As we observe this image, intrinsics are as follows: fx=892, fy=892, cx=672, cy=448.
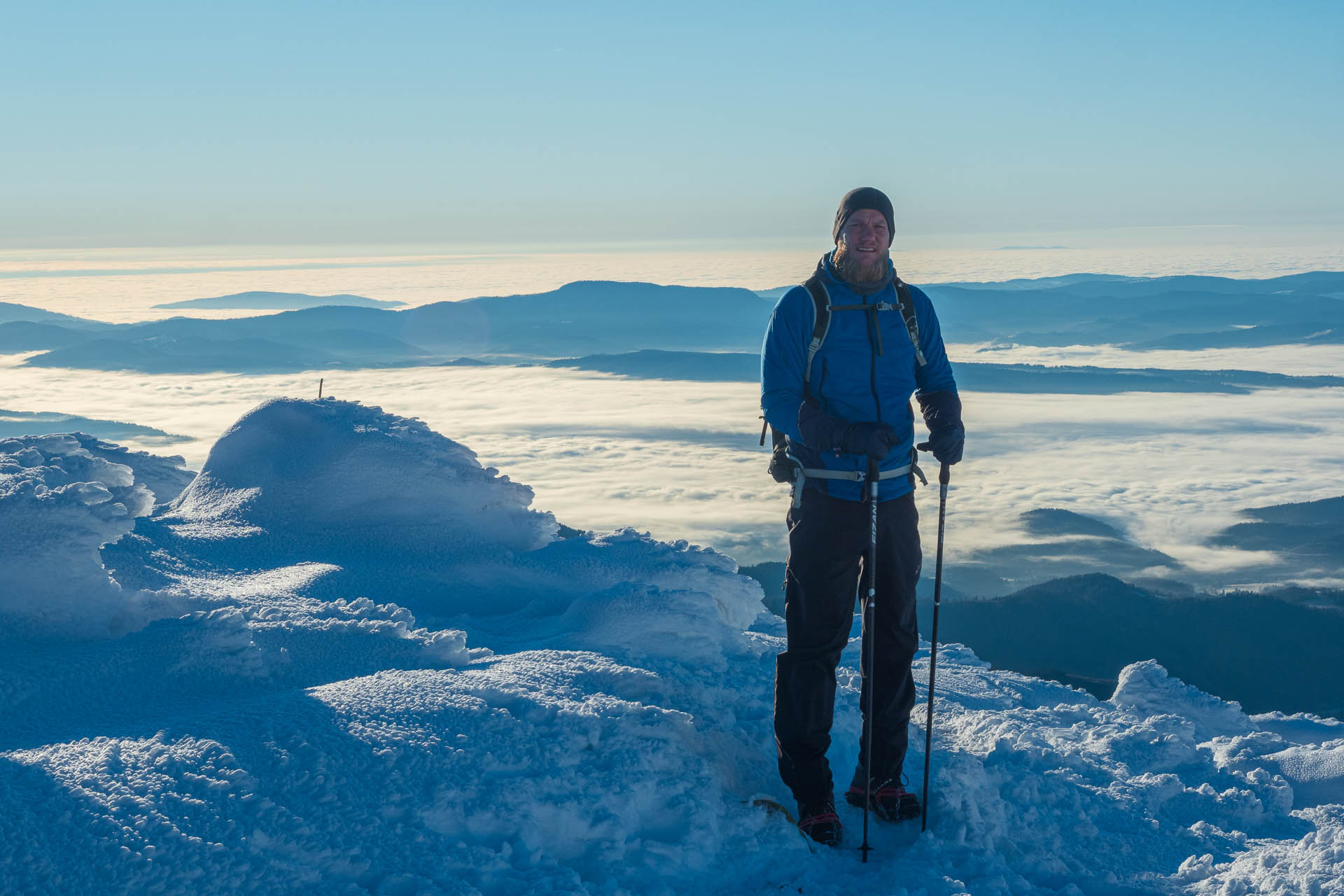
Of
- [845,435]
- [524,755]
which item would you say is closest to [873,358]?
[845,435]

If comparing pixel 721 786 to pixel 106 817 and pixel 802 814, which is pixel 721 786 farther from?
pixel 106 817

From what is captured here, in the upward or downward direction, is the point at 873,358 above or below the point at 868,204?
below

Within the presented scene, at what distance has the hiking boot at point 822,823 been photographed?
164 inches

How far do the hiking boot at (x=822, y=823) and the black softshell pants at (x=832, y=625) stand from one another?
0.11 feet

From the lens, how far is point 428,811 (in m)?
3.73

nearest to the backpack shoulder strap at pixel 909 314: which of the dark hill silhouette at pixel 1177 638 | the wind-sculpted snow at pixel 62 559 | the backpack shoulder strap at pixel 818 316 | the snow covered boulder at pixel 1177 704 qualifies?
the backpack shoulder strap at pixel 818 316

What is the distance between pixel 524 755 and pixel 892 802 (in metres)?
1.83

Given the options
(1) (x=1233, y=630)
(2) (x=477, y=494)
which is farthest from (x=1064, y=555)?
(2) (x=477, y=494)

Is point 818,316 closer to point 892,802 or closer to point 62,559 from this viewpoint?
point 892,802

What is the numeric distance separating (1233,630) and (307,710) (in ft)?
320

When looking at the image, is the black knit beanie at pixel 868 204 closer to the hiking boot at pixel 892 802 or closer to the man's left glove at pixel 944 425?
the man's left glove at pixel 944 425

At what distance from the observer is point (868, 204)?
4.07 metres

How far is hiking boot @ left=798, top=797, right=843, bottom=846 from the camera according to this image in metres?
4.17

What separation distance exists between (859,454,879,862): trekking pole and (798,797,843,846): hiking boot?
0.43ft
